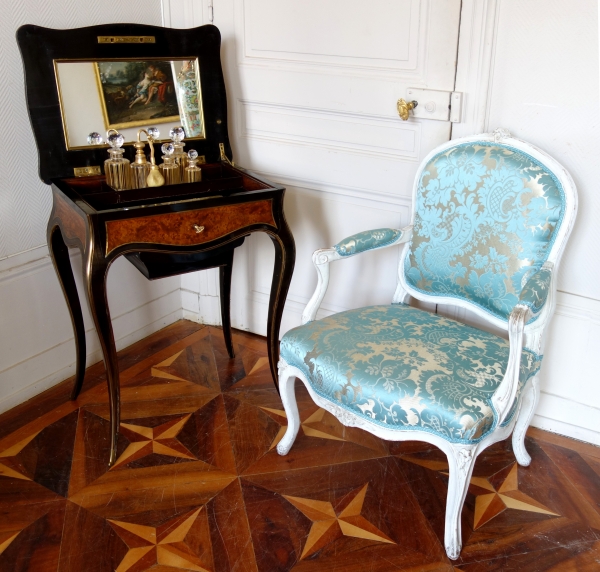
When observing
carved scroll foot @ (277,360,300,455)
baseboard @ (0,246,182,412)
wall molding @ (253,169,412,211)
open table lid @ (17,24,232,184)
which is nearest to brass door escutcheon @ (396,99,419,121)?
wall molding @ (253,169,412,211)

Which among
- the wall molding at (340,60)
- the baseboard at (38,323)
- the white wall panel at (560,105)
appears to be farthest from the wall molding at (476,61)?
the baseboard at (38,323)

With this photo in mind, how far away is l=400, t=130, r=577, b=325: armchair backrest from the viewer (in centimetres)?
174

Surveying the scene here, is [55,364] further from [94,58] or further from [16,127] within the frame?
[94,58]

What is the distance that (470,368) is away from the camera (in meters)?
1.64

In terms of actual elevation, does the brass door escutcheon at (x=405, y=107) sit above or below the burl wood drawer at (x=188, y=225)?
above

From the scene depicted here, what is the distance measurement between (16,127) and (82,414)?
3.16ft

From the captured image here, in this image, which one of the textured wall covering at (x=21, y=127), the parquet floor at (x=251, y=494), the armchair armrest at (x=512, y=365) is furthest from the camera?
the textured wall covering at (x=21, y=127)

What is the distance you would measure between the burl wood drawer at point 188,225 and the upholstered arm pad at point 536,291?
2.57 ft

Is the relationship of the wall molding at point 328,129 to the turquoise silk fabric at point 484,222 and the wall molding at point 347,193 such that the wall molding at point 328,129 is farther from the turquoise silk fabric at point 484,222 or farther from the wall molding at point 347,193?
the turquoise silk fabric at point 484,222

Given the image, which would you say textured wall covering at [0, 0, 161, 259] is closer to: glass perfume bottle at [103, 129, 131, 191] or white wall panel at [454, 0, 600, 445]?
glass perfume bottle at [103, 129, 131, 191]

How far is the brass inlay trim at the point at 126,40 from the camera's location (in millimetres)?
2057

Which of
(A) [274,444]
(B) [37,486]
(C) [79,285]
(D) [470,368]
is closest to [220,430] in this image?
(A) [274,444]

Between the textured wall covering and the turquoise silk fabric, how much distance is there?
Answer: 124 centimetres

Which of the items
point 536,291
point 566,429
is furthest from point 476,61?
point 566,429
